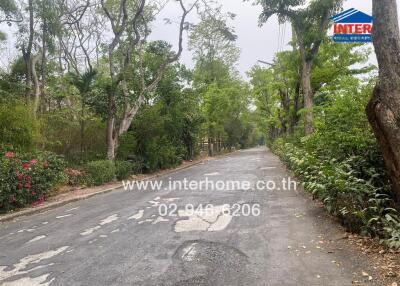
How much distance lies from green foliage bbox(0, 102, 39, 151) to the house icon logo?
9442mm

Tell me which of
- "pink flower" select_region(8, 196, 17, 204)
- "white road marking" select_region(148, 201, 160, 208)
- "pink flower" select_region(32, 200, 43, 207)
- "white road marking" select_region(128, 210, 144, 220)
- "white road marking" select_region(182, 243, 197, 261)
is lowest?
"white road marking" select_region(182, 243, 197, 261)

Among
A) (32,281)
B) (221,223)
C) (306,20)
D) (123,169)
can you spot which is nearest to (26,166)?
(32,281)

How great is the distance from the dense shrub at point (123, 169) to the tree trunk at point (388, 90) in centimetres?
1168

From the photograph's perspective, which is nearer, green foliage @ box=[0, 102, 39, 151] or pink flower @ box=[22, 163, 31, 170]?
pink flower @ box=[22, 163, 31, 170]

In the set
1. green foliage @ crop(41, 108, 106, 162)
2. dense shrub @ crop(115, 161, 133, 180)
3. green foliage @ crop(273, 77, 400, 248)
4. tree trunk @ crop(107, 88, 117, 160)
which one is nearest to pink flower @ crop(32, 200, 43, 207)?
green foliage @ crop(41, 108, 106, 162)

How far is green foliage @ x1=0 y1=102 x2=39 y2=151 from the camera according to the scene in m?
10.1

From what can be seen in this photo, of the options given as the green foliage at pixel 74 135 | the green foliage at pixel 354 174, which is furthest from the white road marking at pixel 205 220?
the green foliage at pixel 74 135

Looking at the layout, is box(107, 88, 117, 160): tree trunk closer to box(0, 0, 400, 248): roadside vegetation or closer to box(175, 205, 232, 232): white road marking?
box(0, 0, 400, 248): roadside vegetation

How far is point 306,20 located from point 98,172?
11.4 metres

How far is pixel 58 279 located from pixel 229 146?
1927 inches

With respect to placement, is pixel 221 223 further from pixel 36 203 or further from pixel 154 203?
pixel 36 203

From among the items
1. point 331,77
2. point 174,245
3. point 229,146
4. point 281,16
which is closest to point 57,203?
point 174,245

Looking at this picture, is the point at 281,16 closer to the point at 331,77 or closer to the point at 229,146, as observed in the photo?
the point at 331,77

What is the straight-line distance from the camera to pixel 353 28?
944 centimetres
